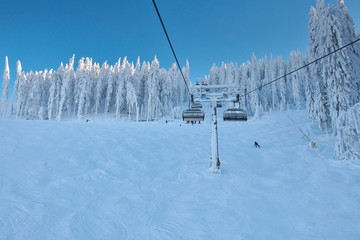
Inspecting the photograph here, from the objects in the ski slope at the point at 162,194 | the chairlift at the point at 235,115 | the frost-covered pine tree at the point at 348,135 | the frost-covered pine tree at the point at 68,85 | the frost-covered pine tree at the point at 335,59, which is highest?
the frost-covered pine tree at the point at 68,85

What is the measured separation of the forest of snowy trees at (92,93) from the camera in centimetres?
4901

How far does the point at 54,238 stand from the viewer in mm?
4156

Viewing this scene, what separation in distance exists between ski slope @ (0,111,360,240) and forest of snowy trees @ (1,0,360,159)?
5.81m

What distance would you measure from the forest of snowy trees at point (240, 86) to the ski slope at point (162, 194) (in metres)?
5.81

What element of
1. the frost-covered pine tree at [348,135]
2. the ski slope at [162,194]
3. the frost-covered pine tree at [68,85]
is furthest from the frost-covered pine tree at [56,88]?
the frost-covered pine tree at [348,135]

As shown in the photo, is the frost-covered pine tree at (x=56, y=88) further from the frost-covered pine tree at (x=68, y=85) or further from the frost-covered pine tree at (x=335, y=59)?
the frost-covered pine tree at (x=335, y=59)

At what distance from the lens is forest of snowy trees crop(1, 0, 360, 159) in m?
13.2

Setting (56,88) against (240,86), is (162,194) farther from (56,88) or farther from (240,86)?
(240,86)

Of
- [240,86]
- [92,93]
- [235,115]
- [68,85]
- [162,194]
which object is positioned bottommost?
[162,194]

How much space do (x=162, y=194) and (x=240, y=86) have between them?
6221 centimetres

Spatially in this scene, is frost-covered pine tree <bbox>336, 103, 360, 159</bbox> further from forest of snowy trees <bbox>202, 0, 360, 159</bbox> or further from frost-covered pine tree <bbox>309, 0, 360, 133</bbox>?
frost-covered pine tree <bbox>309, 0, 360, 133</bbox>

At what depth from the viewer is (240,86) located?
204 feet

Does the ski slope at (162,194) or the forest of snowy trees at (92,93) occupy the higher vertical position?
the forest of snowy trees at (92,93)

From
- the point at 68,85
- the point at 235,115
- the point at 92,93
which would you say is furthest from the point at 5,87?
the point at 235,115
